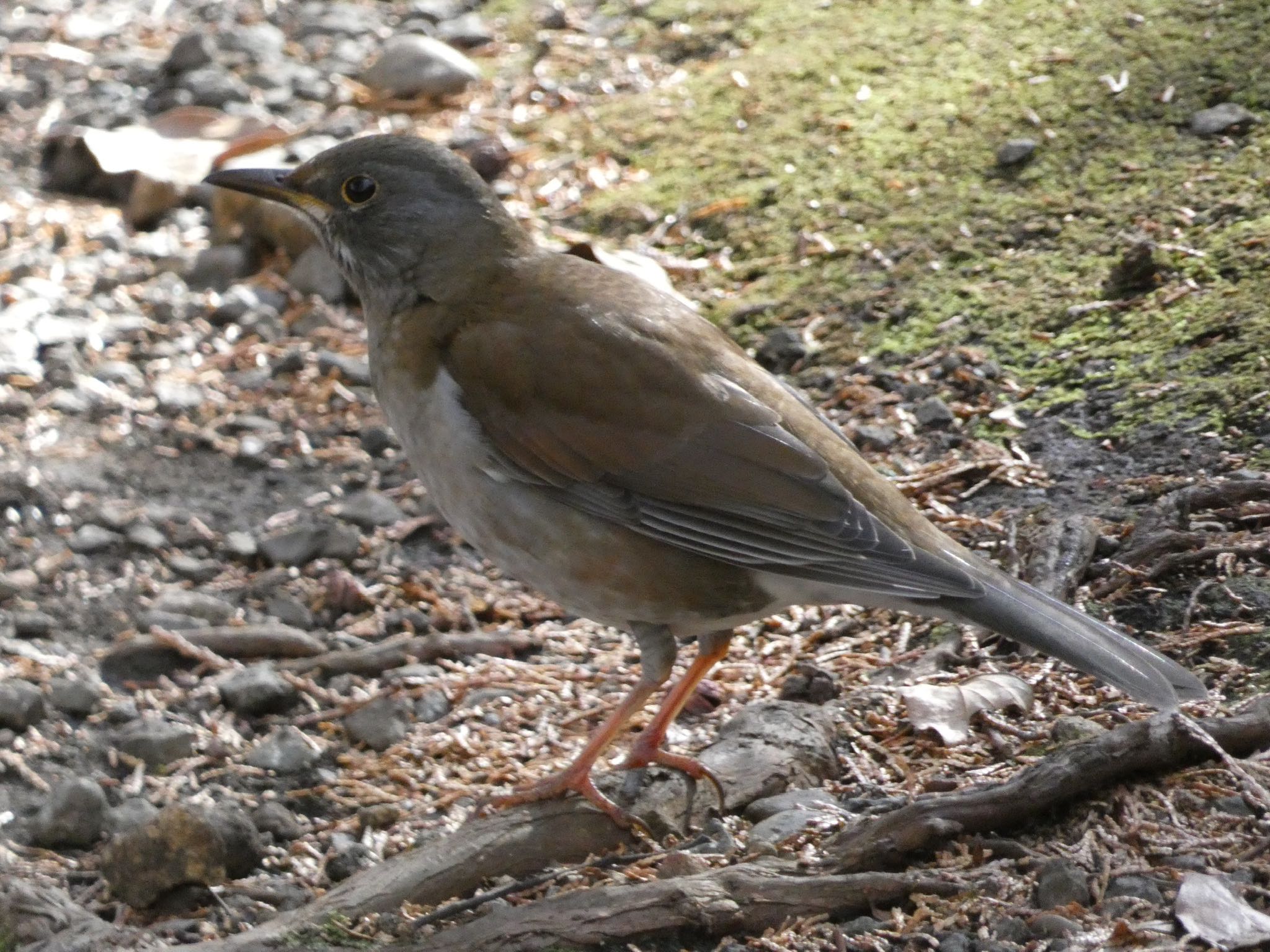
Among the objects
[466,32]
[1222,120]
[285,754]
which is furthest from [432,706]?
[466,32]

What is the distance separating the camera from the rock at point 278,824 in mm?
4422

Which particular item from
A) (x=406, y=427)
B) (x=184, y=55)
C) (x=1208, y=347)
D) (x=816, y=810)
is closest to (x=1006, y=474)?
(x=1208, y=347)

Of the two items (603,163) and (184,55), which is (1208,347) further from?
(184,55)

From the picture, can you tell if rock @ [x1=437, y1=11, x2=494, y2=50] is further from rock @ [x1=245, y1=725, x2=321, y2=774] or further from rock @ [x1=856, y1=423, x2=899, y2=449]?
rock @ [x1=245, y1=725, x2=321, y2=774]

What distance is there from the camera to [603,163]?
7.28 m

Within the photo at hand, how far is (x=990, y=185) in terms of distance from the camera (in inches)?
240

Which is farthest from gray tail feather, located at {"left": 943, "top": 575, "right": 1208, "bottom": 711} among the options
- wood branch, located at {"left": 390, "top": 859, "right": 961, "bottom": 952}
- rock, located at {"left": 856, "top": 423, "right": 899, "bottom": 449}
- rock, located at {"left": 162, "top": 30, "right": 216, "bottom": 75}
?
rock, located at {"left": 162, "top": 30, "right": 216, "bottom": 75}

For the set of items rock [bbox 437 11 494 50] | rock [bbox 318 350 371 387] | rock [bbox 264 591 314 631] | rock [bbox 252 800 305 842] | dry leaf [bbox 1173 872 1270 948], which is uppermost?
rock [bbox 437 11 494 50]

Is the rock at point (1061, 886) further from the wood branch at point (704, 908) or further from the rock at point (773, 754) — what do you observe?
the rock at point (773, 754)

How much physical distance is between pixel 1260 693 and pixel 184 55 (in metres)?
6.91

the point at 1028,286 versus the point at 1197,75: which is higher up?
the point at 1197,75

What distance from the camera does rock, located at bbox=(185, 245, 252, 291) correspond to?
24.0 ft

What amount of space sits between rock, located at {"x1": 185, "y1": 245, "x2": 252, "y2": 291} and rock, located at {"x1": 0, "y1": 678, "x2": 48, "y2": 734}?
2.83 metres

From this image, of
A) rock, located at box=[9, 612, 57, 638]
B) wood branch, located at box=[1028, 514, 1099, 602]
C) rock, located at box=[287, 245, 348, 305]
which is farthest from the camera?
rock, located at box=[287, 245, 348, 305]
